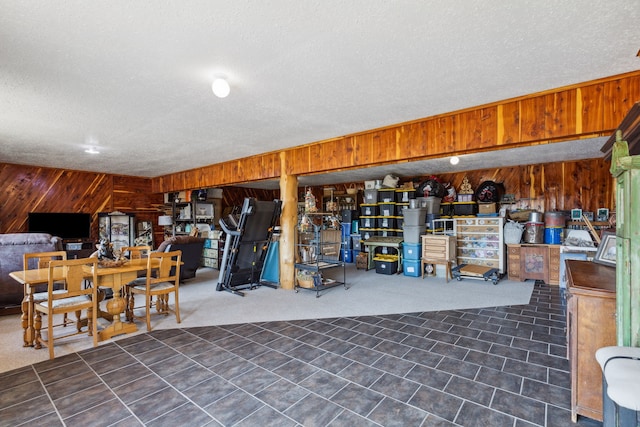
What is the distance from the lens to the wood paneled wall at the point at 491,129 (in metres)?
2.77

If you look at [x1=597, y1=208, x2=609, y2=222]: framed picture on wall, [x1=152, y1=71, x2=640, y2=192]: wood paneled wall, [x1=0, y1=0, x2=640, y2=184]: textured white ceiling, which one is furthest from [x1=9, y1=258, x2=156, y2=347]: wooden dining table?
[x1=597, y1=208, x2=609, y2=222]: framed picture on wall

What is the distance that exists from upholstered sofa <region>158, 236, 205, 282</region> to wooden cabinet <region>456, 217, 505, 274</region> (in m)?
5.64

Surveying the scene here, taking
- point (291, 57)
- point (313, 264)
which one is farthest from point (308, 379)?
point (313, 264)

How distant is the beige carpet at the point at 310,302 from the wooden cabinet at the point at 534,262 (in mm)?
224

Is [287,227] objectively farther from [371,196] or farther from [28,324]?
[28,324]

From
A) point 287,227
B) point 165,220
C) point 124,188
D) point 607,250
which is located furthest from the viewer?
point 165,220

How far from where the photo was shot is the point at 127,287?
13.2 ft

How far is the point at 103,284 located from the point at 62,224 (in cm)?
551

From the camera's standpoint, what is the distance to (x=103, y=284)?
3.44 meters

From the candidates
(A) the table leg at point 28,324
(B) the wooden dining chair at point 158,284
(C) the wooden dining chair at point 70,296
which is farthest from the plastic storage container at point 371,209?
(A) the table leg at point 28,324

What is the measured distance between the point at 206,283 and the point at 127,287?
238cm

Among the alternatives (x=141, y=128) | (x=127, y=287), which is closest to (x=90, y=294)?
(x=127, y=287)

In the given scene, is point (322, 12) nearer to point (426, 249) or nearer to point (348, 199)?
point (426, 249)

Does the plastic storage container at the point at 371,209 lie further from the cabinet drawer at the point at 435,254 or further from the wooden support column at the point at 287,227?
the wooden support column at the point at 287,227
